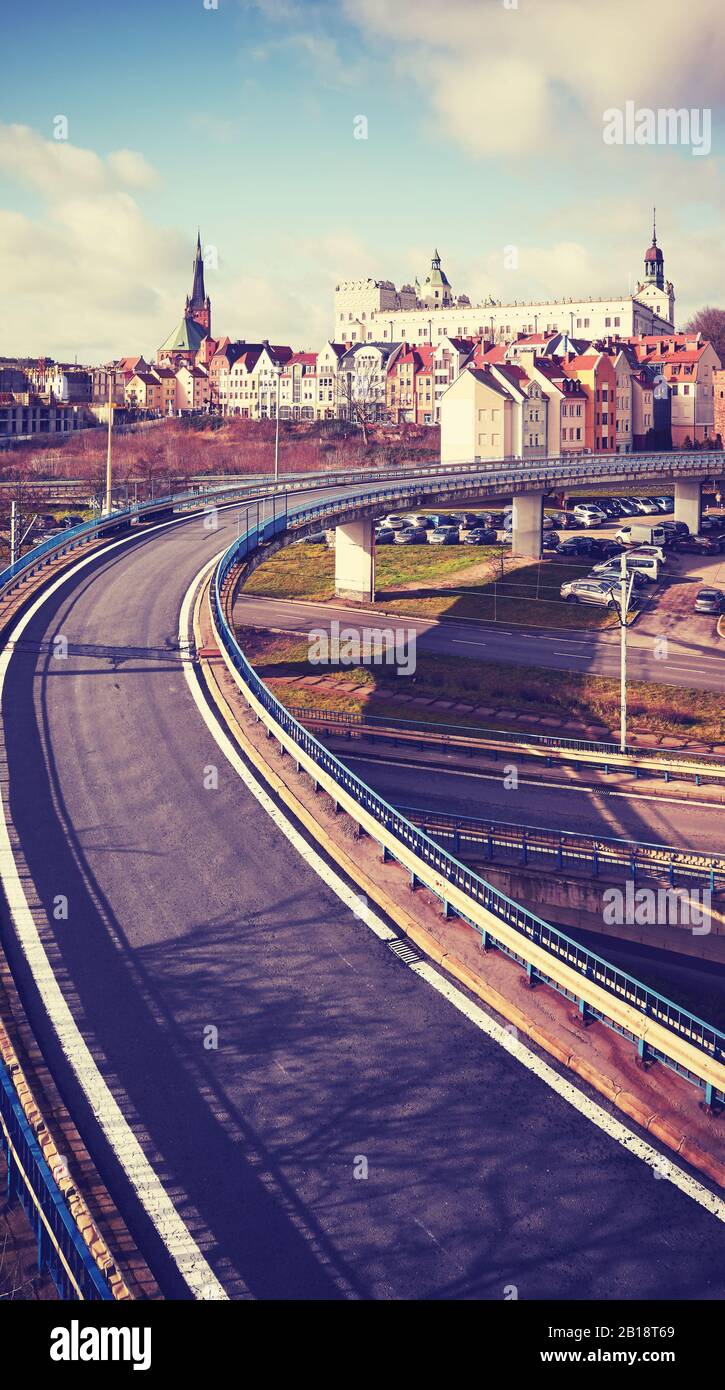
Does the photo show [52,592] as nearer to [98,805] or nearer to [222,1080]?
[98,805]

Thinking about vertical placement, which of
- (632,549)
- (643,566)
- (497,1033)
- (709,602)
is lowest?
(497,1033)

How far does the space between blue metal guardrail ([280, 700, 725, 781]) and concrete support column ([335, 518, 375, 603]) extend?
16772 millimetres

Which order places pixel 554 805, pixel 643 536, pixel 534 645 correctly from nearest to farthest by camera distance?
pixel 554 805 < pixel 534 645 < pixel 643 536

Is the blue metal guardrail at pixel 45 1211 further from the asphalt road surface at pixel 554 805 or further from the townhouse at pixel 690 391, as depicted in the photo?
the townhouse at pixel 690 391

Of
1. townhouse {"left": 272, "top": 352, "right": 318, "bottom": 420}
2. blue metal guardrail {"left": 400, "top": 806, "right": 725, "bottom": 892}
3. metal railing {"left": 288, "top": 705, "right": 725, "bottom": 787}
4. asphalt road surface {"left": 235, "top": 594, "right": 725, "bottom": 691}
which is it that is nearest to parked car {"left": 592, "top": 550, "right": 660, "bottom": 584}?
asphalt road surface {"left": 235, "top": 594, "right": 725, "bottom": 691}

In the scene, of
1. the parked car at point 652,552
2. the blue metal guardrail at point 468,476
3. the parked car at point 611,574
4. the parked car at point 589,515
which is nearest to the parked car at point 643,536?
the parked car at point 652,552

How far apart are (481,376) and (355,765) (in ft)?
212

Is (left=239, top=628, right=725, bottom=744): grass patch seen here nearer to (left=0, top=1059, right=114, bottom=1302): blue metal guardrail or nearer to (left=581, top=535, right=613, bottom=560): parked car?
(left=581, top=535, right=613, bottom=560): parked car

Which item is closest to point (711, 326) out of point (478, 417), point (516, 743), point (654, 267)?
point (654, 267)

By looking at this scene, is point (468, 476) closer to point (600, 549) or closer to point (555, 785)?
point (600, 549)

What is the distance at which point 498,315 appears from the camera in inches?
6718

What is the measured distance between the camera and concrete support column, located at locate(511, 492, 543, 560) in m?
71.0

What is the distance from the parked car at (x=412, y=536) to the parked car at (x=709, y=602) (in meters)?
23.1

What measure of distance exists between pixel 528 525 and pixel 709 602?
626 inches
